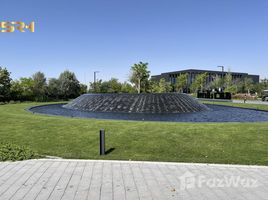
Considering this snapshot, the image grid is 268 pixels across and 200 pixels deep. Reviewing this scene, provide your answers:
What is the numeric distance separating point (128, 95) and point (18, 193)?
23.9 meters

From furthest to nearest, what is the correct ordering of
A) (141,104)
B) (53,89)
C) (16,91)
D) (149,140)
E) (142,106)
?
(53,89) → (16,91) → (141,104) → (142,106) → (149,140)

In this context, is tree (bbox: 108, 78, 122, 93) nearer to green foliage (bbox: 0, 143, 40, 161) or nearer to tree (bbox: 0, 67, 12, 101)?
tree (bbox: 0, 67, 12, 101)

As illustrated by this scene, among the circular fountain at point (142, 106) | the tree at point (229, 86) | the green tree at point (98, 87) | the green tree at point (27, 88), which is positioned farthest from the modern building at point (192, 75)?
the circular fountain at point (142, 106)

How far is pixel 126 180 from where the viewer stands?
675 centimetres

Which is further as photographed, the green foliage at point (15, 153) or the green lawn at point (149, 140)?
the green lawn at point (149, 140)

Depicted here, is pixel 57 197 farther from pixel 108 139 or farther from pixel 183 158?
pixel 108 139

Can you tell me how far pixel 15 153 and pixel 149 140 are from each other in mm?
5098

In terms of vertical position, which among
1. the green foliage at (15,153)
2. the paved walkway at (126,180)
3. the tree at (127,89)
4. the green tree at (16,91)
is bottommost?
the paved walkway at (126,180)

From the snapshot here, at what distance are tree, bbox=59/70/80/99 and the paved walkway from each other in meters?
53.3

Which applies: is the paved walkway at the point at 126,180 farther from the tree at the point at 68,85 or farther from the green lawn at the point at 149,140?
the tree at the point at 68,85

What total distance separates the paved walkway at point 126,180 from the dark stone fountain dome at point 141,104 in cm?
1837

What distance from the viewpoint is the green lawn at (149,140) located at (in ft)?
30.8

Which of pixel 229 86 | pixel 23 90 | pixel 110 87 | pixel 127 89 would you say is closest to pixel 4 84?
pixel 23 90

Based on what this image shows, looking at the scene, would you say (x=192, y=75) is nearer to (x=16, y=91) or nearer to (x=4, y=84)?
(x=16, y=91)
